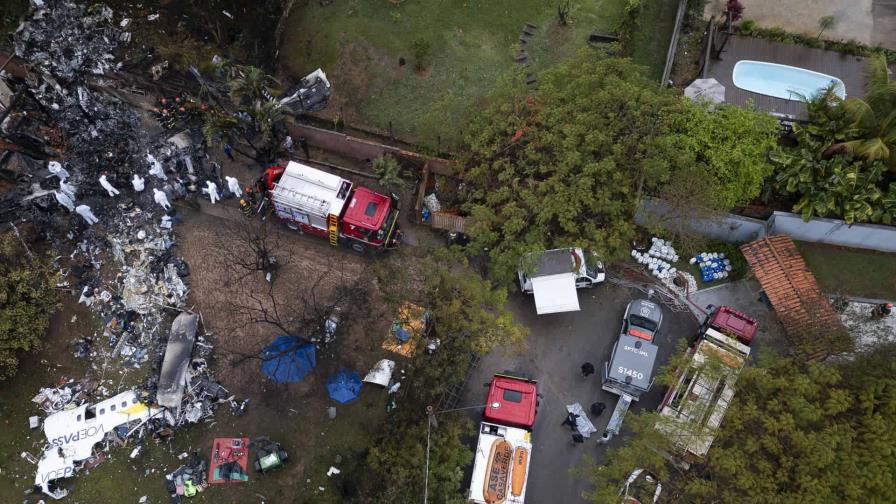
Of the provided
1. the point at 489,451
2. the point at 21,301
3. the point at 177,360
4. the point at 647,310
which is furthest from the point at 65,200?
the point at 647,310

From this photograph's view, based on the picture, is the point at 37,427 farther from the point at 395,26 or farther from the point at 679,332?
the point at 679,332

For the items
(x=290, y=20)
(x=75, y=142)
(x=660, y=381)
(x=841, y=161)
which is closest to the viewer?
(x=660, y=381)

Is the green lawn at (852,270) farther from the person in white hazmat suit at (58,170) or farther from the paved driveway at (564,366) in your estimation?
the person in white hazmat suit at (58,170)

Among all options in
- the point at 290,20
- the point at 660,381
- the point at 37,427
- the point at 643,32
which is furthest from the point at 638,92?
the point at 37,427

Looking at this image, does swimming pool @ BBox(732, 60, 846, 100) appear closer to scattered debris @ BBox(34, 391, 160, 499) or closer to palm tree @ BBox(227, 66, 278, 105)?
palm tree @ BBox(227, 66, 278, 105)

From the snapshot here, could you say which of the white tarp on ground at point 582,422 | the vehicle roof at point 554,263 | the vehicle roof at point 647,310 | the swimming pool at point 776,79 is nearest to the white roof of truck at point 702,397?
the vehicle roof at point 647,310
